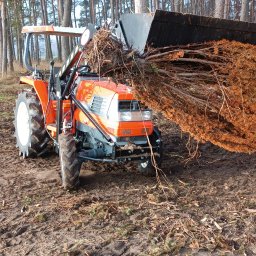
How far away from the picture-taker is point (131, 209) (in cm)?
459

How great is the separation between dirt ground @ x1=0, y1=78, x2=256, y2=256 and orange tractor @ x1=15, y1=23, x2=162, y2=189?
38cm

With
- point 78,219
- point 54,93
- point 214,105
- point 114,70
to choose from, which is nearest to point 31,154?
point 54,93

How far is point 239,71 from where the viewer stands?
4.24 m

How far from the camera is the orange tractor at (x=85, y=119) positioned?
17.1ft

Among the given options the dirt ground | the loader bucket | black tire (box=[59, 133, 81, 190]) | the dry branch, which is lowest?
the dirt ground

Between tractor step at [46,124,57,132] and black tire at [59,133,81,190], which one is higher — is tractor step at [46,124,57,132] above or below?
above

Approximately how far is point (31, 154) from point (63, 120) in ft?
3.90

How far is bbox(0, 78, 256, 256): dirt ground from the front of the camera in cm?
378

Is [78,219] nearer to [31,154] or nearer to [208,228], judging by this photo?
[208,228]

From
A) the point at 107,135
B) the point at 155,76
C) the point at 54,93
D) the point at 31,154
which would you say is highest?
the point at 155,76

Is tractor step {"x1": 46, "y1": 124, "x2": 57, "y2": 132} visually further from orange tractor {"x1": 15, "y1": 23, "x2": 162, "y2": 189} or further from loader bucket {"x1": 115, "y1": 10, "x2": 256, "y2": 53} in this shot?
loader bucket {"x1": 115, "y1": 10, "x2": 256, "y2": 53}

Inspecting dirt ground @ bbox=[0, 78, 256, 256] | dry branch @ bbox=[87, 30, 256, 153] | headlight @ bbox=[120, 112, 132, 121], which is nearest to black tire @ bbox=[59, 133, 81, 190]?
dirt ground @ bbox=[0, 78, 256, 256]

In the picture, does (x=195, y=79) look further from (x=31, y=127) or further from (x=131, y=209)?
(x=31, y=127)

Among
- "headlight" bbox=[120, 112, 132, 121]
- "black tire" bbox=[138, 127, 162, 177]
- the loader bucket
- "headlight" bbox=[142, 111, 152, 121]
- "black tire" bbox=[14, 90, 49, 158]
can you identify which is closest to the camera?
the loader bucket
